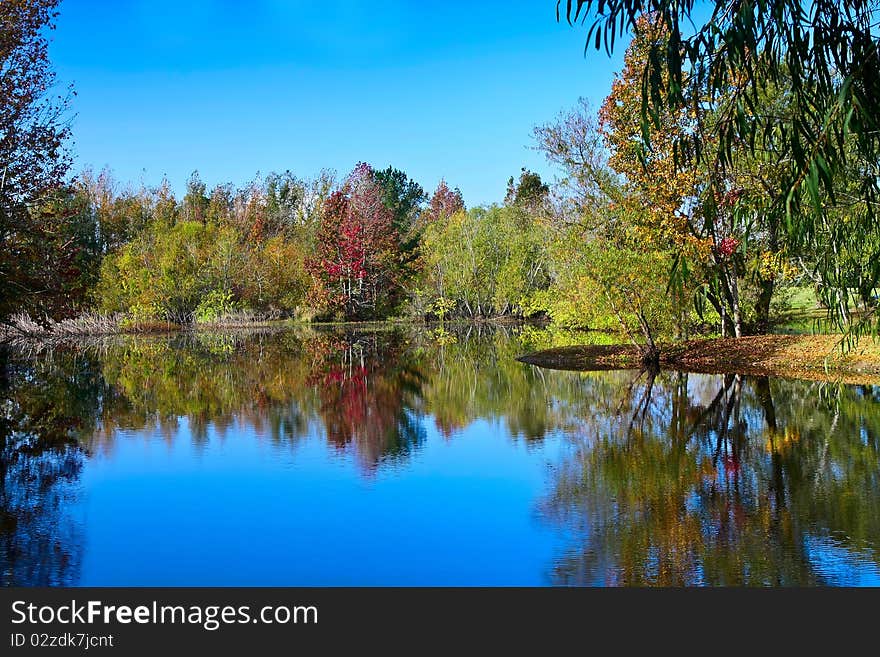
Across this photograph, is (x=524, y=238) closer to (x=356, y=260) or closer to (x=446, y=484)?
(x=356, y=260)

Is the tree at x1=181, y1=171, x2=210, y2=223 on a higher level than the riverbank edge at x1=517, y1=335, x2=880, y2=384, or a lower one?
higher

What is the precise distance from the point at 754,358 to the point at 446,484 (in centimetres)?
1192

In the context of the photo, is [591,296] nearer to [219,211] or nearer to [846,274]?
[846,274]

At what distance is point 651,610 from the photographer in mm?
5020

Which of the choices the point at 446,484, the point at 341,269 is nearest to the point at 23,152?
the point at 446,484

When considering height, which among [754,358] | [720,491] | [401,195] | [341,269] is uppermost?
[401,195]

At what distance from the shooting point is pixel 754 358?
18.4 m

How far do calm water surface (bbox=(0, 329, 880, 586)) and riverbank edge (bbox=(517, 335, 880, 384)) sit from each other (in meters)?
1.29

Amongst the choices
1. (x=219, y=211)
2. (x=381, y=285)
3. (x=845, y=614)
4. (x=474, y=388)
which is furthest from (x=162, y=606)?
(x=219, y=211)

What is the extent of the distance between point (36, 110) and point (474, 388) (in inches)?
392

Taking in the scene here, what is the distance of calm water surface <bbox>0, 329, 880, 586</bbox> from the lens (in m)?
5.97

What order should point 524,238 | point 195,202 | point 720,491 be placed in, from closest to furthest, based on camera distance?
point 720,491 → point 524,238 → point 195,202

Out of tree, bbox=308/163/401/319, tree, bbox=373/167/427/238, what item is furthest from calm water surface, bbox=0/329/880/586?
tree, bbox=373/167/427/238

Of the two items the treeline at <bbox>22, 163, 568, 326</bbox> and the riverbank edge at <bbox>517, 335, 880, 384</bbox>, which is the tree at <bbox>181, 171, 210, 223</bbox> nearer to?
the treeline at <bbox>22, 163, 568, 326</bbox>
